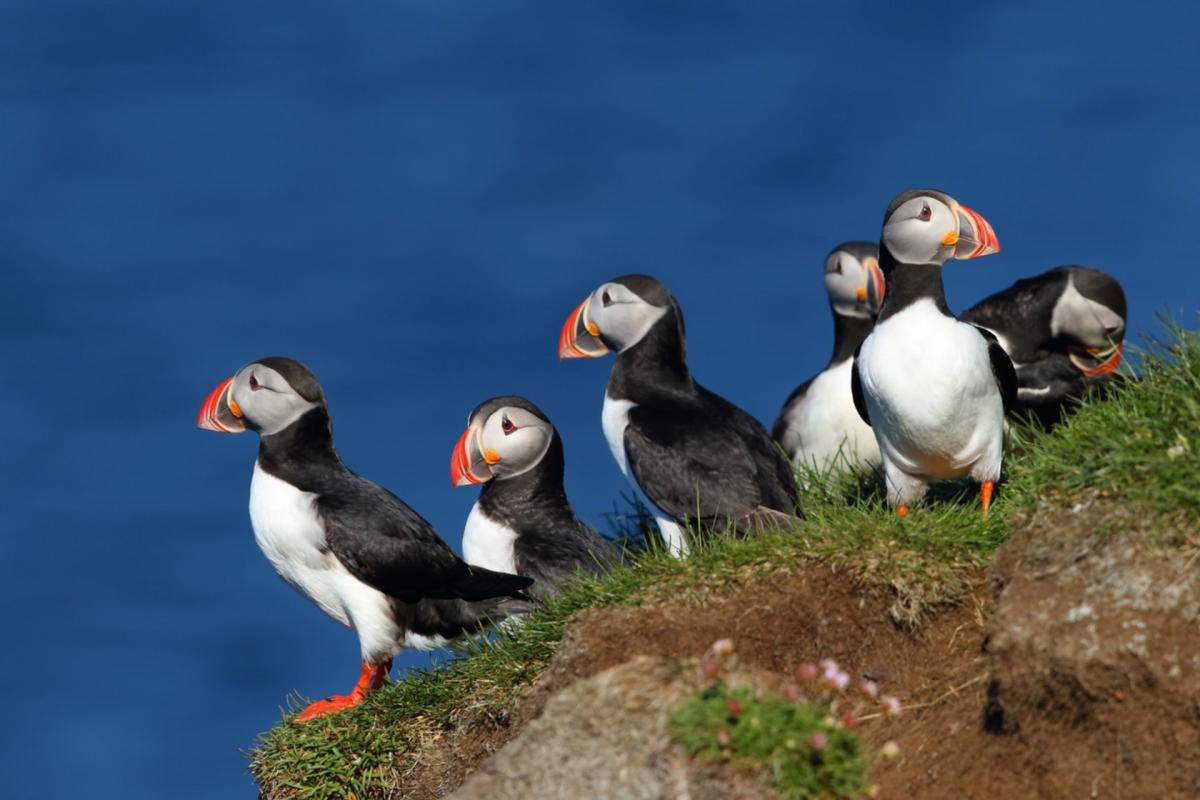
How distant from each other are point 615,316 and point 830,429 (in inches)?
69.2

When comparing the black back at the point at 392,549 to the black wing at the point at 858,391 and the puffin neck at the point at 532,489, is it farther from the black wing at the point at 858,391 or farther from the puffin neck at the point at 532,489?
the black wing at the point at 858,391

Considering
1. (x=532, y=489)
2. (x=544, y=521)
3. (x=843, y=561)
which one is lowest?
(x=843, y=561)

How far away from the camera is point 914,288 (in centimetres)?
832

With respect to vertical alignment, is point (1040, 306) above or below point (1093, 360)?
above

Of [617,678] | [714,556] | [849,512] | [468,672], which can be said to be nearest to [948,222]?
[849,512]

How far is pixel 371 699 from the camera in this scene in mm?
8211

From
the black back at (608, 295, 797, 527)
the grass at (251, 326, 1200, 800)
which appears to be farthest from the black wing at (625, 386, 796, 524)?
the grass at (251, 326, 1200, 800)

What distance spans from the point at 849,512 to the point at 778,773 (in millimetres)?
2874

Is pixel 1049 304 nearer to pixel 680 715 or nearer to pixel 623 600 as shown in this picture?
pixel 623 600

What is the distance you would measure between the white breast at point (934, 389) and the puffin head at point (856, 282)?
3234 mm

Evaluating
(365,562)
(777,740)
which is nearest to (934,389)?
(365,562)

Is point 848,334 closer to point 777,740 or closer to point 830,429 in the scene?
point 830,429

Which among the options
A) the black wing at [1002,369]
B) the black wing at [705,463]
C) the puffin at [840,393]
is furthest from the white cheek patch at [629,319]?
the black wing at [1002,369]

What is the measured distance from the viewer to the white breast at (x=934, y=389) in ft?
26.6
